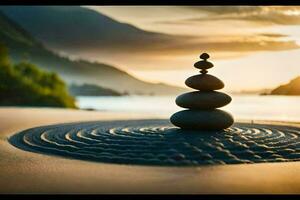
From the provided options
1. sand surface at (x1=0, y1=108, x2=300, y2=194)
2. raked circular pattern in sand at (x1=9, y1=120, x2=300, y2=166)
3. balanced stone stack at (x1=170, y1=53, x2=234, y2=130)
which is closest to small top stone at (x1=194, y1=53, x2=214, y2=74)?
balanced stone stack at (x1=170, y1=53, x2=234, y2=130)

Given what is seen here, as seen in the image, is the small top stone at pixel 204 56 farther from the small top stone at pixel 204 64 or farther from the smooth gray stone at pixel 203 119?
the smooth gray stone at pixel 203 119

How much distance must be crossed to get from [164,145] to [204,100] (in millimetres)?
2450

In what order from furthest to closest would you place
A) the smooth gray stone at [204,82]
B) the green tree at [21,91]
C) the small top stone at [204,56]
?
1. the green tree at [21,91]
2. the small top stone at [204,56]
3. the smooth gray stone at [204,82]

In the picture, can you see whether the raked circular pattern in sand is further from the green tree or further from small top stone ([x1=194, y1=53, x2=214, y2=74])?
the green tree

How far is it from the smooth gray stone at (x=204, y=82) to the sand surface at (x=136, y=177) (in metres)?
4.05

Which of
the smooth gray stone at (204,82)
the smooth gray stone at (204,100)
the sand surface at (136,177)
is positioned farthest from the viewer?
the smooth gray stone at (204,82)

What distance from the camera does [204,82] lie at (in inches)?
480

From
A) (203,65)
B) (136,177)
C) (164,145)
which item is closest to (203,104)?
(203,65)

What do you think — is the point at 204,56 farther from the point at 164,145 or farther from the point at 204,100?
the point at 164,145

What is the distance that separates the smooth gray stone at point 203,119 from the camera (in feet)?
39.0

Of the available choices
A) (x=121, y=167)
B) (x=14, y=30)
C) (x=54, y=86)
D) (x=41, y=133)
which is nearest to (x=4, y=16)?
(x=14, y=30)

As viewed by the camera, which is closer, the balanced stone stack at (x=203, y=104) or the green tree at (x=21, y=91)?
the balanced stone stack at (x=203, y=104)

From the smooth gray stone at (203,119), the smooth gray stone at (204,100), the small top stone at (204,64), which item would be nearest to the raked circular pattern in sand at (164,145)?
the smooth gray stone at (203,119)

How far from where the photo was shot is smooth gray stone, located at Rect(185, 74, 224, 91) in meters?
12.2
